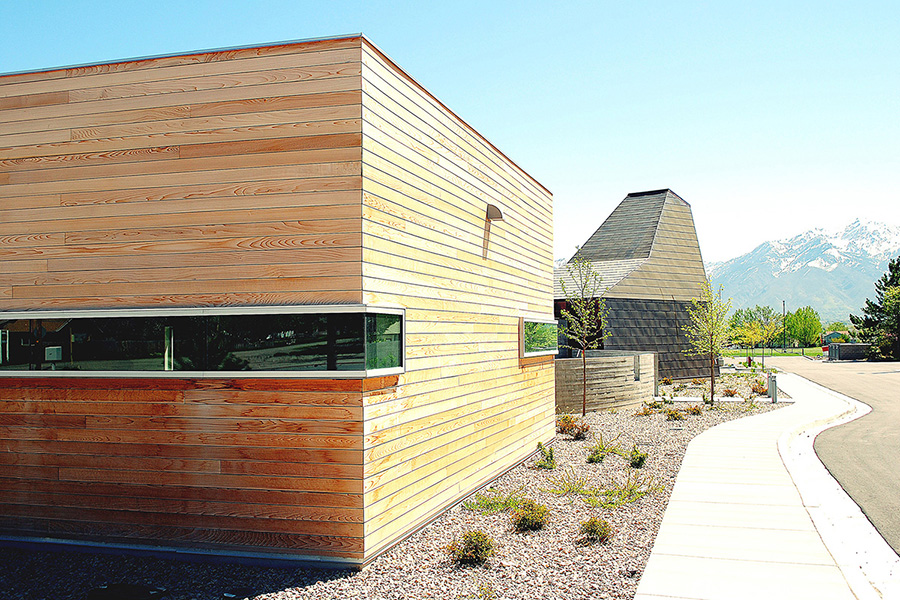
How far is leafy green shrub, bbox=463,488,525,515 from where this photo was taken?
721 cm

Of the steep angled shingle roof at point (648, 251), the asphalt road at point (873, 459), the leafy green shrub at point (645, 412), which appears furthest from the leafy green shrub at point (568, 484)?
the steep angled shingle roof at point (648, 251)

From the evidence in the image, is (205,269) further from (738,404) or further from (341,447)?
(738,404)

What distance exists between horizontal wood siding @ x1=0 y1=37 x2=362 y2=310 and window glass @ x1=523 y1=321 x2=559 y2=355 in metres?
5.44

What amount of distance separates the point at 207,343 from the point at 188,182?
150cm

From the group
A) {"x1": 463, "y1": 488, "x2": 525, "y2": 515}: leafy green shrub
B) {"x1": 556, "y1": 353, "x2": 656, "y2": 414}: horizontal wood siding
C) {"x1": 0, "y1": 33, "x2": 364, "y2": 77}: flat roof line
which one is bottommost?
{"x1": 463, "y1": 488, "x2": 525, "y2": 515}: leafy green shrub

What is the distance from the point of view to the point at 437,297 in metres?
6.96

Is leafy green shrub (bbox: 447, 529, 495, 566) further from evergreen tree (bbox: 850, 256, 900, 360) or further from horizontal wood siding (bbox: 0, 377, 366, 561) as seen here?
evergreen tree (bbox: 850, 256, 900, 360)

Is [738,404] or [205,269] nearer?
[205,269]

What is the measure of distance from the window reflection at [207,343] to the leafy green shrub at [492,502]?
241 cm

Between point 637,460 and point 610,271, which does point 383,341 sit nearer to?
point 637,460

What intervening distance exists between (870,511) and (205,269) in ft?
25.6

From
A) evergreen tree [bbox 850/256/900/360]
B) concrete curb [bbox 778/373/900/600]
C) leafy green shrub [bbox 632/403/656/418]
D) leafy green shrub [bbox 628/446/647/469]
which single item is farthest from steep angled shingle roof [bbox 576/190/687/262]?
evergreen tree [bbox 850/256/900/360]

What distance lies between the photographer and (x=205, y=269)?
561 cm

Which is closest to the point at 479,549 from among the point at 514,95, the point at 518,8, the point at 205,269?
the point at 205,269
